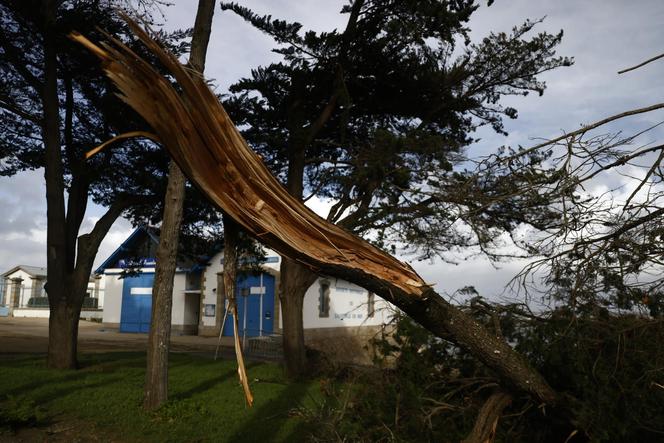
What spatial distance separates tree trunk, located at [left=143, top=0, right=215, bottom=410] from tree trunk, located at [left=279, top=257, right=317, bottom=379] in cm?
422

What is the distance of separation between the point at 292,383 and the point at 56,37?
899cm

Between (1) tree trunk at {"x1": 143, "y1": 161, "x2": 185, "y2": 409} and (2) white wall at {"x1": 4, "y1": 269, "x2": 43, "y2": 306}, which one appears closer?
(1) tree trunk at {"x1": 143, "y1": 161, "x2": 185, "y2": 409}

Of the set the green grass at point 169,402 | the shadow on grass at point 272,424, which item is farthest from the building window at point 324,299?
the shadow on grass at point 272,424

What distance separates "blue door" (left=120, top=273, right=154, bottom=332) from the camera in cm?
2959

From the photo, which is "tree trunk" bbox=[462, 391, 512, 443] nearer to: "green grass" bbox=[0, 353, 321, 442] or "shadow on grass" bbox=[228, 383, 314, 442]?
"green grass" bbox=[0, 353, 321, 442]

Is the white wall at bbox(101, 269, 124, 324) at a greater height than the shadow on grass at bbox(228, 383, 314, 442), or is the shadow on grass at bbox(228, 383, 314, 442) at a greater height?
the white wall at bbox(101, 269, 124, 324)

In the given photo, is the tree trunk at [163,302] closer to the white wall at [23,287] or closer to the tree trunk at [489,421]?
the tree trunk at [489,421]

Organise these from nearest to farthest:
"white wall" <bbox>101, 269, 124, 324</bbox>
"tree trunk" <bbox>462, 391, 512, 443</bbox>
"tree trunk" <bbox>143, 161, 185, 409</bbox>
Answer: "tree trunk" <bbox>462, 391, 512, 443</bbox> → "tree trunk" <bbox>143, 161, 185, 409</bbox> → "white wall" <bbox>101, 269, 124, 324</bbox>

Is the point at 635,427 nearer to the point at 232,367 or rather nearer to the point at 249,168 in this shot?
the point at 249,168

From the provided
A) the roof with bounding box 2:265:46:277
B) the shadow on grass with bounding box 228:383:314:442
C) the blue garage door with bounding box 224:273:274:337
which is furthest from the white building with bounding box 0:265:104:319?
the shadow on grass with bounding box 228:383:314:442

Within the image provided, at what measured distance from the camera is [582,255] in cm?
326

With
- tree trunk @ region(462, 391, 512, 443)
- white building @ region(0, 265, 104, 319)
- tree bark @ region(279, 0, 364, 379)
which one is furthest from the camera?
white building @ region(0, 265, 104, 319)

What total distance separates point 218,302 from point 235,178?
25.9 metres

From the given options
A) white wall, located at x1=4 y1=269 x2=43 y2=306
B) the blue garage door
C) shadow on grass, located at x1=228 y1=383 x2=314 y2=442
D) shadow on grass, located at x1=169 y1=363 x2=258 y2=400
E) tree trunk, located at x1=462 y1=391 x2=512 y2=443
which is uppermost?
white wall, located at x1=4 y1=269 x2=43 y2=306
